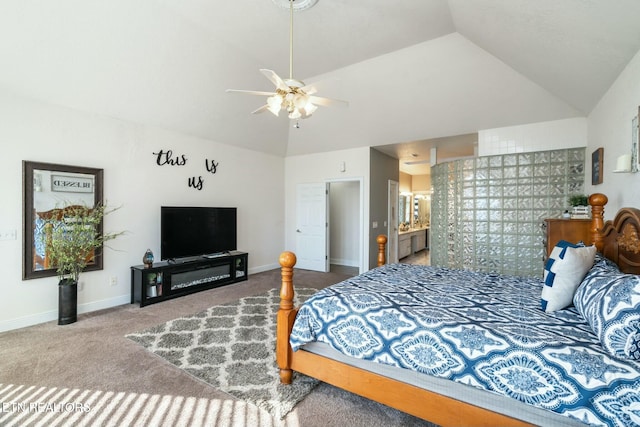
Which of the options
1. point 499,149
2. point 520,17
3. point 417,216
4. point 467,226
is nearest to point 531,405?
point 520,17

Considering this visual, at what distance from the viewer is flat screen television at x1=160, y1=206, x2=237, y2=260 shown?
4.38 metres

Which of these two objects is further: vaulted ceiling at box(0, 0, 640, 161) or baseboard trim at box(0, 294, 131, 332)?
baseboard trim at box(0, 294, 131, 332)

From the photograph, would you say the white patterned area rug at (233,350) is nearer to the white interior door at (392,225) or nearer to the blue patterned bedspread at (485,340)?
the blue patterned bedspread at (485,340)

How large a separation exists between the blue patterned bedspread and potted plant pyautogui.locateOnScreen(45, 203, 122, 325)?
3.00 metres

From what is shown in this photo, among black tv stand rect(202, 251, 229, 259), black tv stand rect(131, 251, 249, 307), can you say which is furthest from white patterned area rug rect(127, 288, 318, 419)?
black tv stand rect(202, 251, 229, 259)

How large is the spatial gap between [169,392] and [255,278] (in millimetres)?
3447

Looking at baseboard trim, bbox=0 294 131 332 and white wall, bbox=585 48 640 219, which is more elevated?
white wall, bbox=585 48 640 219

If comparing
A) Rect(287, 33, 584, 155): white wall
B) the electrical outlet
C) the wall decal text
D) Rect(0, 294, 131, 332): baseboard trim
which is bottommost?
Rect(0, 294, 131, 332): baseboard trim

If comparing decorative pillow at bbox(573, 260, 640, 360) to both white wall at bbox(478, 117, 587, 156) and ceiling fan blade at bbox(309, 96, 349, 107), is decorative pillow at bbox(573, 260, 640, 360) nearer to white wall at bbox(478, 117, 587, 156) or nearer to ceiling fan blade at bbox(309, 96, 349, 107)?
ceiling fan blade at bbox(309, 96, 349, 107)

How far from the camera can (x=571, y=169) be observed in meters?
4.09

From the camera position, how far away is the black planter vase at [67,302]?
10.9 feet

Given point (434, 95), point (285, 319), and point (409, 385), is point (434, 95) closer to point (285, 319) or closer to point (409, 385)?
point (285, 319)

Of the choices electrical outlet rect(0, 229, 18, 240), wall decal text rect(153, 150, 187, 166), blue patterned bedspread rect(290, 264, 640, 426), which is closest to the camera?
blue patterned bedspread rect(290, 264, 640, 426)

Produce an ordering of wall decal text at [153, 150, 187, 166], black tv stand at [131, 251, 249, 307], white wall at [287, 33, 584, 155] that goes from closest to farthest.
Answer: white wall at [287, 33, 584, 155] < black tv stand at [131, 251, 249, 307] < wall decal text at [153, 150, 187, 166]
